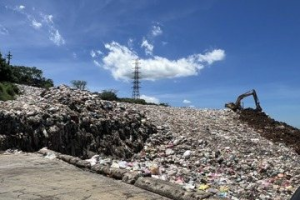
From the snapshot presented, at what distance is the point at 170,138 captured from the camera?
10984 mm

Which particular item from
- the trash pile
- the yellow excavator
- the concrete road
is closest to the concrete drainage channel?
the concrete road

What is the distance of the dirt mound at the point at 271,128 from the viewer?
13.3 m

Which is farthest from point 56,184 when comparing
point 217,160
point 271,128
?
point 271,128

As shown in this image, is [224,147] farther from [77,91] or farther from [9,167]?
[9,167]

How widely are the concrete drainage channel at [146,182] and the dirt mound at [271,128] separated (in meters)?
7.93

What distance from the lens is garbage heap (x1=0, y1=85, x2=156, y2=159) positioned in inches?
311

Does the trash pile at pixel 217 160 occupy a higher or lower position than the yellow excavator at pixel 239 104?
lower

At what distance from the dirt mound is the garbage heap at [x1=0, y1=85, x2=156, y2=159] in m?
4.63

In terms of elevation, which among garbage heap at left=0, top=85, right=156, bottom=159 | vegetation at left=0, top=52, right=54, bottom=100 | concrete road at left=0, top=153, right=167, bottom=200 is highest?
vegetation at left=0, top=52, right=54, bottom=100

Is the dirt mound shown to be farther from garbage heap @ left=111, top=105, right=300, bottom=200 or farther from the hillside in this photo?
garbage heap @ left=111, top=105, right=300, bottom=200

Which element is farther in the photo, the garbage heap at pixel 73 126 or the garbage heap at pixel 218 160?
the garbage heap at pixel 73 126

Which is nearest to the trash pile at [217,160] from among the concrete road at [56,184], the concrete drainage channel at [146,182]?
the concrete drainage channel at [146,182]

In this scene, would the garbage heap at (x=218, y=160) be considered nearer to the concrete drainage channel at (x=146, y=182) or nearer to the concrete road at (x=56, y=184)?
the concrete drainage channel at (x=146, y=182)

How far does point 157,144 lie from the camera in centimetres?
1045
